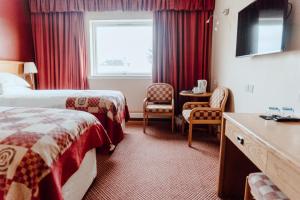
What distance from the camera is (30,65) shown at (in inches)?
154

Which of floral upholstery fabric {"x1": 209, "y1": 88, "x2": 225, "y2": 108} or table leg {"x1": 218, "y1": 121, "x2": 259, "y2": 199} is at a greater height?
floral upholstery fabric {"x1": 209, "y1": 88, "x2": 225, "y2": 108}

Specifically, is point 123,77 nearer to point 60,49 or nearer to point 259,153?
point 60,49

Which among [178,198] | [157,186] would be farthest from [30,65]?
[178,198]

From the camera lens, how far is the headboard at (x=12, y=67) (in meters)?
3.50

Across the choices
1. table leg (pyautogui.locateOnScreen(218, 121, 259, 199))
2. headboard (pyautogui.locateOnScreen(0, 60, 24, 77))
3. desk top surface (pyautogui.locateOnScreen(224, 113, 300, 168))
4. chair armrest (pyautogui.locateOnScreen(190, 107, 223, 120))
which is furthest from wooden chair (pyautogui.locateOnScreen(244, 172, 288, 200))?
headboard (pyautogui.locateOnScreen(0, 60, 24, 77))

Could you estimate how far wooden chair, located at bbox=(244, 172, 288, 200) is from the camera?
3.73 feet

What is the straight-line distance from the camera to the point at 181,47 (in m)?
4.08

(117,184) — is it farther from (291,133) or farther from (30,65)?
(30,65)

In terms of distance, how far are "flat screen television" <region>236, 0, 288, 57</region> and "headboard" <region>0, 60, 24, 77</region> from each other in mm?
3578

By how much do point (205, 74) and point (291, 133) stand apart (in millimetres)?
3021

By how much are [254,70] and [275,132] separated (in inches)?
52.9

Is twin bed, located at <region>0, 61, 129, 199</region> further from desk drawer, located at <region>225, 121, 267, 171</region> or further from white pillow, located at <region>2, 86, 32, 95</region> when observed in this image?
white pillow, located at <region>2, 86, 32, 95</region>

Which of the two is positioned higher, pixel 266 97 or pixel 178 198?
pixel 266 97

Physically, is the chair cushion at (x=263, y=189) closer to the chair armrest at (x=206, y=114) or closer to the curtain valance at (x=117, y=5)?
the chair armrest at (x=206, y=114)
